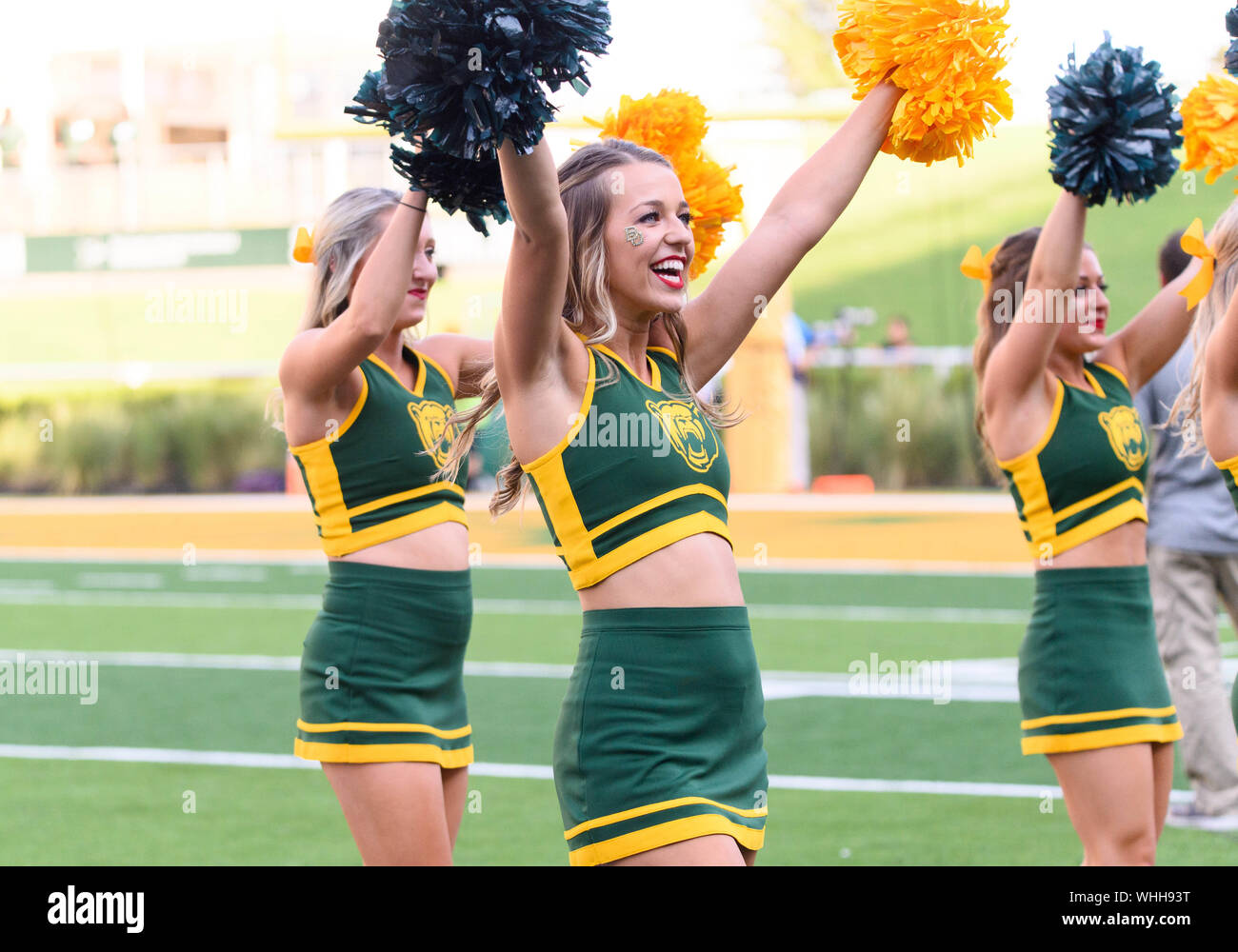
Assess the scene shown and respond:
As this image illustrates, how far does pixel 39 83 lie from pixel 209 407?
489 inches

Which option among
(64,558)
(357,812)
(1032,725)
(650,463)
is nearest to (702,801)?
(650,463)

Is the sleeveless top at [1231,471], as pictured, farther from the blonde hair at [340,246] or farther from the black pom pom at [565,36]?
the blonde hair at [340,246]

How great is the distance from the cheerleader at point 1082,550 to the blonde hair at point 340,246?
1.59m

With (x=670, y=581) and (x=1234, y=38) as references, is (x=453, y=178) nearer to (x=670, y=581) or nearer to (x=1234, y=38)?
(x=670, y=581)

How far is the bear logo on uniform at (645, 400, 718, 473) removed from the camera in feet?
8.71

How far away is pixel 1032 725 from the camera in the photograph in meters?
3.81

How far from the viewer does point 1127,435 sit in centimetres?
390

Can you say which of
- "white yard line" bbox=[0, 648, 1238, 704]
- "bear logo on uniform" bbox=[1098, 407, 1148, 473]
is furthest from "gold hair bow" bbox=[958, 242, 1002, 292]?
"white yard line" bbox=[0, 648, 1238, 704]

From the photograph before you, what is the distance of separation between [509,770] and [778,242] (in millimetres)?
4220

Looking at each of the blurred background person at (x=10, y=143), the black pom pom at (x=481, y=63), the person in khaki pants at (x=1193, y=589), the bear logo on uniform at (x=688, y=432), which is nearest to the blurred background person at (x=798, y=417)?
the person in khaki pants at (x=1193, y=589)

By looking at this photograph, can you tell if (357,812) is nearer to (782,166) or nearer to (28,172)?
(782,166)

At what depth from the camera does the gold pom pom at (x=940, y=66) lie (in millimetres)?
2721

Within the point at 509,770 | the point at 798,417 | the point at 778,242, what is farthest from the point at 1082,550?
the point at 798,417

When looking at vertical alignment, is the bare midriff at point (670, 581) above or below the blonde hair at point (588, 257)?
below
